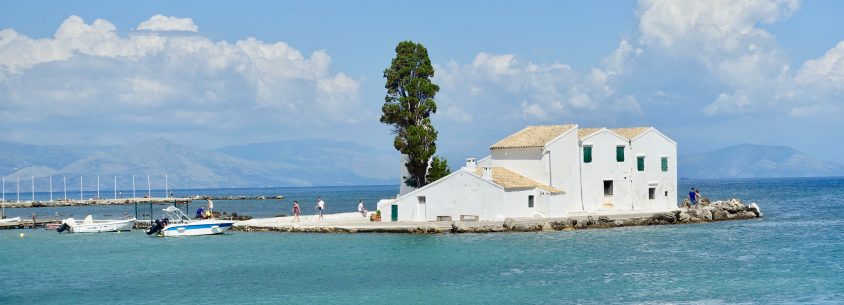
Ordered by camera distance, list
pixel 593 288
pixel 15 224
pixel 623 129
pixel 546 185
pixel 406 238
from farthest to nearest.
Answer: pixel 15 224 < pixel 623 129 < pixel 546 185 < pixel 406 238 < pixel 593 288

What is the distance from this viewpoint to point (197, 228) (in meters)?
56.0

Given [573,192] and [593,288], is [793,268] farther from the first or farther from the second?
[573,192]

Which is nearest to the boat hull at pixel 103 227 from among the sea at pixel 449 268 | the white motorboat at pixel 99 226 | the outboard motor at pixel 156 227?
the white motorboat at pixel 99 226

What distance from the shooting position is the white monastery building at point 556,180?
5303 cm

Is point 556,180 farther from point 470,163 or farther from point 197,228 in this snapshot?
point 197,228

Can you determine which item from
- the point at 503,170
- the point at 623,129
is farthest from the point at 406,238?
the point at 623,129

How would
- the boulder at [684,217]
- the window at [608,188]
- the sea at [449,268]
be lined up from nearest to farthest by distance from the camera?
the sea at [449,268]
the boulder at [684,217]
the window at [608,188]

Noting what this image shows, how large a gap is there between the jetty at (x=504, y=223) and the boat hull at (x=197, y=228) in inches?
88.9

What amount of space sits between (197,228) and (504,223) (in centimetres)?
1749

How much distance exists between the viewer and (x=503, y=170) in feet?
187

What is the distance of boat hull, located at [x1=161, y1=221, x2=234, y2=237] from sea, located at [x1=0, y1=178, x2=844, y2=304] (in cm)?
120

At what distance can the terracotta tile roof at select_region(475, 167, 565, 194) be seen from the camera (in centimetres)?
5297

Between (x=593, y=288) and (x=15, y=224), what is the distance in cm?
5384

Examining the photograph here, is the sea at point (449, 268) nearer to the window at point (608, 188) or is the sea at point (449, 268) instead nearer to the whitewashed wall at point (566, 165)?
the whitewashed wall at point (566, 165)
